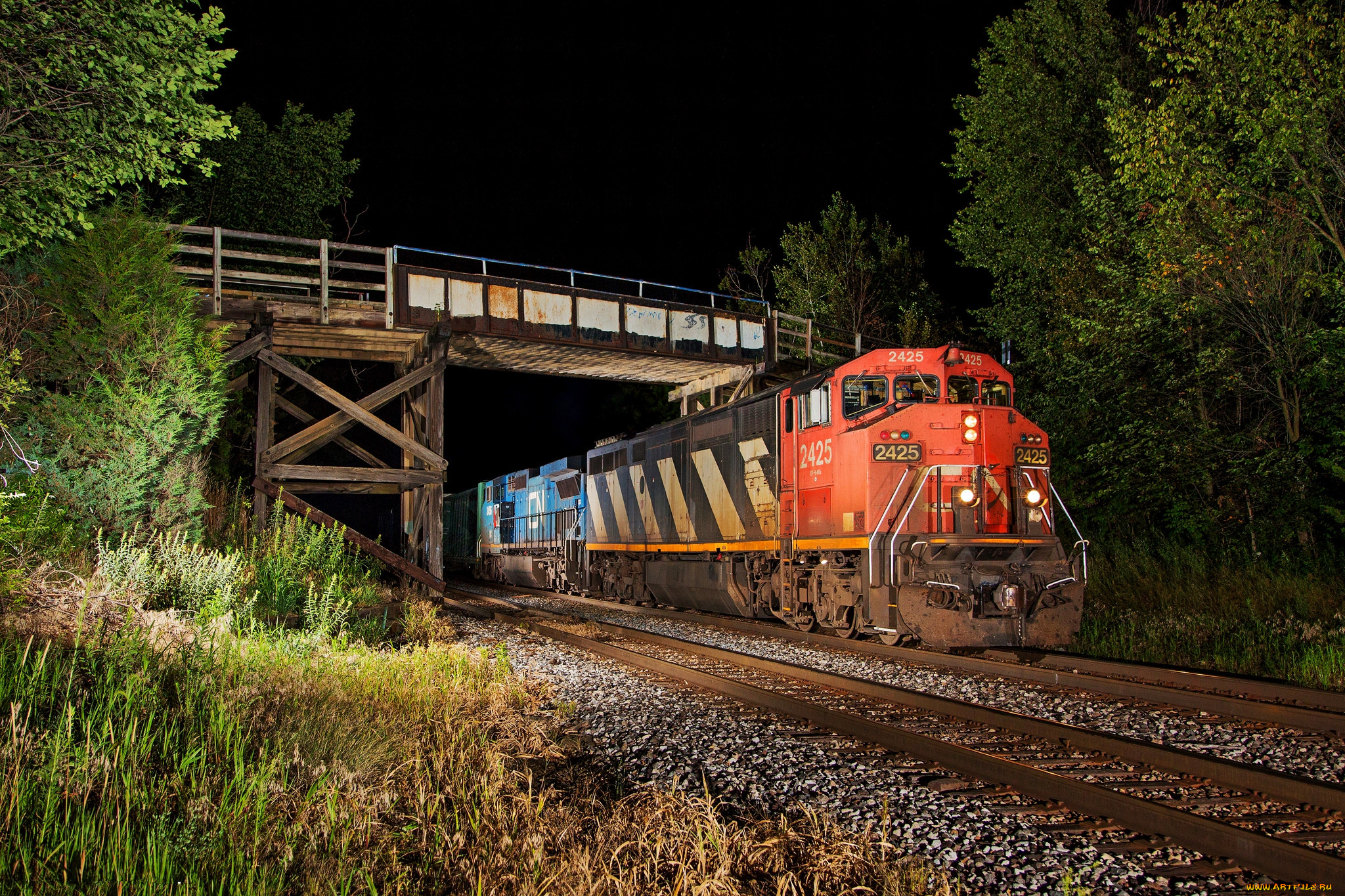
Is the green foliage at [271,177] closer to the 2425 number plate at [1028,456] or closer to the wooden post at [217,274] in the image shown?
the wooden post at [217,274]

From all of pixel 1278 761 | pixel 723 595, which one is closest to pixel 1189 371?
pixel 723 595

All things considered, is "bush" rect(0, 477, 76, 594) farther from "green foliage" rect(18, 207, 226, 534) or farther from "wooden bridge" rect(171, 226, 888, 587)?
"wooden bridge" rect(171, 226, 888, 587)

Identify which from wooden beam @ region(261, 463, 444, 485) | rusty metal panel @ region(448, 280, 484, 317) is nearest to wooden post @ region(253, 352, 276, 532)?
wooden beam @ region(261, 463, 444, 485)

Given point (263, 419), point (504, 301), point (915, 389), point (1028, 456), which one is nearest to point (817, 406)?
point (915, 389)

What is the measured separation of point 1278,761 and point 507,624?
1018cm

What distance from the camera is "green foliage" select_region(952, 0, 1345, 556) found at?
11820mm

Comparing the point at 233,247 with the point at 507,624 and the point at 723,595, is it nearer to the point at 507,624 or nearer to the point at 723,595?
the point at 507,624

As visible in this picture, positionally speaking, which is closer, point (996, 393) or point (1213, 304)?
point (996, 393)

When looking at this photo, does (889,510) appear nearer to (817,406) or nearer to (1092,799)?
(817,406)

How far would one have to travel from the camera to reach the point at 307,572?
12.9 meters

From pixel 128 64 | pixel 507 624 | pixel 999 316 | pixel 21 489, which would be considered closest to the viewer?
pixel 128 64

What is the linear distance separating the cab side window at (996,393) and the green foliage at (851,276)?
765 inches

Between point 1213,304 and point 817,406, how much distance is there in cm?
694

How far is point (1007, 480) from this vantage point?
10273mm
